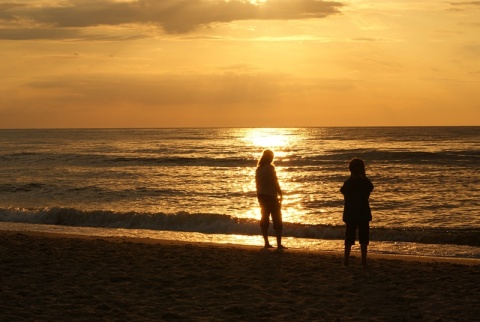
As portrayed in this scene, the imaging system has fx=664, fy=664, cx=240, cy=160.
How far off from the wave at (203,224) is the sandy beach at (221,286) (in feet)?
15.1

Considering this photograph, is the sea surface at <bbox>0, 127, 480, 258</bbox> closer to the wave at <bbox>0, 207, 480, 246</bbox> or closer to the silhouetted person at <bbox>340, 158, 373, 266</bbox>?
the wave at <bbox>0, 207, 480, 246</bbox>

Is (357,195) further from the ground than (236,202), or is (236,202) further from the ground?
(357,195)

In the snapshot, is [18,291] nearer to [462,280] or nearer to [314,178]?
[462,280]

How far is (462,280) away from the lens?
886 centimetres

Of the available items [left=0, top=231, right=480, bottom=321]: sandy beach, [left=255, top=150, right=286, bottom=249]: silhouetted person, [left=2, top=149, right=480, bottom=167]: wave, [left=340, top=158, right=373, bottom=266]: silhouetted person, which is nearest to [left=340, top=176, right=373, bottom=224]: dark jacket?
[left=340, top=158, right=373, bottom=266]: silhouetted person

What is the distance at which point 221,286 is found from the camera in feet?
27.8

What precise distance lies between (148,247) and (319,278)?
12.9ft

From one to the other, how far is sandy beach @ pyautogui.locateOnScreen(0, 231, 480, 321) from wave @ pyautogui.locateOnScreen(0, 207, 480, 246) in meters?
4.61

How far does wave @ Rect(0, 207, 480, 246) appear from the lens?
15438 millimetres

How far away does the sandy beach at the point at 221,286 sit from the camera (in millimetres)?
7090

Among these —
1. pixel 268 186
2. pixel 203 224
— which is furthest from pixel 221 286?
pixel 203 224

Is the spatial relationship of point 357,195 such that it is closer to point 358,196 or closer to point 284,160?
point 358,196

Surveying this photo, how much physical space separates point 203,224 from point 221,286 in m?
9.01

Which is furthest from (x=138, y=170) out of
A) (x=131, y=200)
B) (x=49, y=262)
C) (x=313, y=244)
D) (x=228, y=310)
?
(x=228, y=310)
